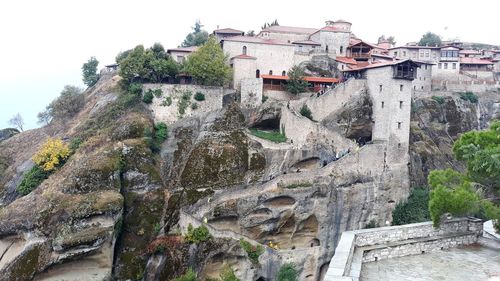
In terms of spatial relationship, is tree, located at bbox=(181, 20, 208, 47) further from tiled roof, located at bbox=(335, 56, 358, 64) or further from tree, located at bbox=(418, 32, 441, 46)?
tree, located at bbox=(418, 32, 441, 46)

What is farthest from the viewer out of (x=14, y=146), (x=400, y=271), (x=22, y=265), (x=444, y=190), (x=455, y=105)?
(x=455, y=105)

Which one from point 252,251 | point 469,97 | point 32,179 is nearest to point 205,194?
point 252,251

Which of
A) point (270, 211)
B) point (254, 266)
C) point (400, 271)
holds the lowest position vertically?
point (254, 266)

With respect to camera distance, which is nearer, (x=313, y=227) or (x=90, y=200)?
(x=90, y=200)

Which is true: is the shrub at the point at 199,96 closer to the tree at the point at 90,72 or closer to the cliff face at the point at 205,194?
the cliff face at the point at 205,194

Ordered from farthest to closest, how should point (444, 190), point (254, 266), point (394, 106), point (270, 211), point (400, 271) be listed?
point (394, 106) < point (270, 211) < point (254, 266) < point (444, 190) < point (400, 271)

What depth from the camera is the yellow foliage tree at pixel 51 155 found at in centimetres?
3631

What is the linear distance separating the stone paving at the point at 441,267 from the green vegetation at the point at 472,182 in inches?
53.8

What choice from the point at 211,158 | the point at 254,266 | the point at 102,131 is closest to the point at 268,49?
the point at 211,158

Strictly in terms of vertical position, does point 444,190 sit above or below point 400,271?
above

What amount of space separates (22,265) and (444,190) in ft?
86.6

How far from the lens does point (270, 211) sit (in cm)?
3375

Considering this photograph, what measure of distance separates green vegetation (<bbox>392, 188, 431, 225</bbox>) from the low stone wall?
23306 mm

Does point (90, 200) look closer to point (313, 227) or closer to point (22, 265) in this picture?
point (22, 265)
